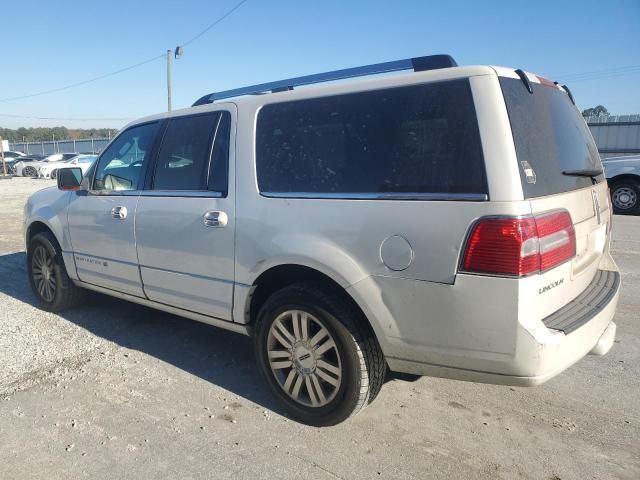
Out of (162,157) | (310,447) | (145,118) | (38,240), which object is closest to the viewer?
(310,447)

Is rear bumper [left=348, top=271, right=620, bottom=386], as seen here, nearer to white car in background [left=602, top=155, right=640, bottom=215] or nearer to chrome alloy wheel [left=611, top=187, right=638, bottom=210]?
white car in background [left=602, top=155, right=640, bottom=215]

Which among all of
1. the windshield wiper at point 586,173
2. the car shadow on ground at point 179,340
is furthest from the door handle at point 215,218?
the windshield wiper at point 586,173

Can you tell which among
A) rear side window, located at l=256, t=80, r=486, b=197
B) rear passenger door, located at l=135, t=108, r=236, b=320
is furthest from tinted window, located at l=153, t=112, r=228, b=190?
rear side window, located at l=256, t=80, r=486, b=197

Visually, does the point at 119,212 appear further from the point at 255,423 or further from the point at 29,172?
the point at 29,172

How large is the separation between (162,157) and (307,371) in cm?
197

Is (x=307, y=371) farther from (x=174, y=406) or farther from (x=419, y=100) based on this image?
(x=419, y=100)

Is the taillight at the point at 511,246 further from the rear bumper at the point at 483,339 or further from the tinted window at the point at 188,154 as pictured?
the tinted window at the point at 188,154

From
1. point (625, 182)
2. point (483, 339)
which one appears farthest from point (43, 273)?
point (625, 182)

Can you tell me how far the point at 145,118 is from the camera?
4.01 metres

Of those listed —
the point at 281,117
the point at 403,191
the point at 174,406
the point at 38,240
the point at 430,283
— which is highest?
the point at 281,117

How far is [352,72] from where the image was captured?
2.97 m

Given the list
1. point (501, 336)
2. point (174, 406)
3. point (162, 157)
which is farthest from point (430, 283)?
point (162, 157)

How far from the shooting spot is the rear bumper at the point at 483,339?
7.20 ft

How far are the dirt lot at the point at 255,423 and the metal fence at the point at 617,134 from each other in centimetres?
2256
